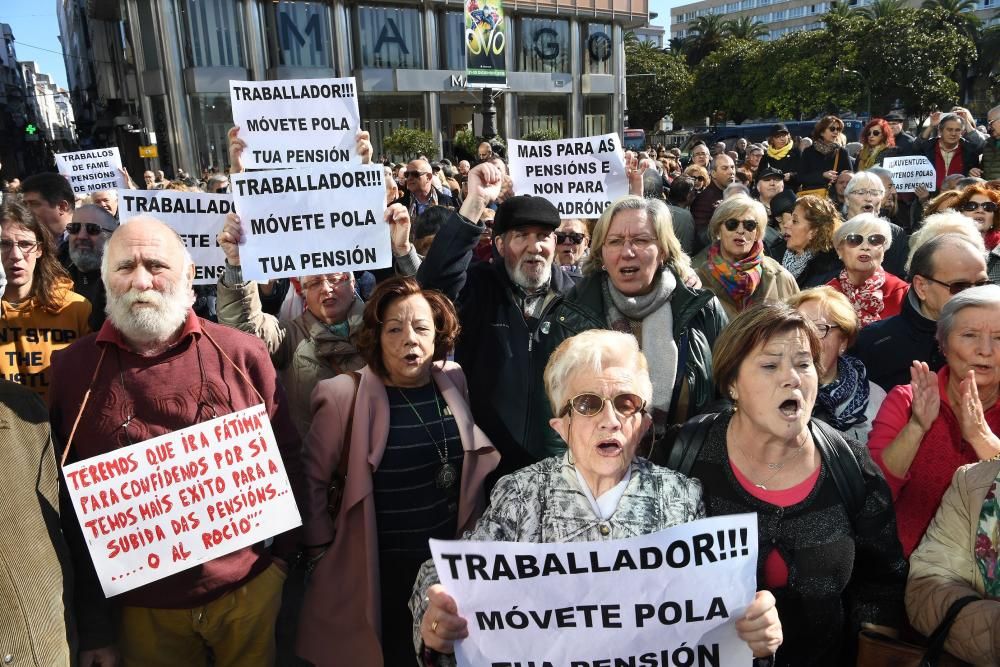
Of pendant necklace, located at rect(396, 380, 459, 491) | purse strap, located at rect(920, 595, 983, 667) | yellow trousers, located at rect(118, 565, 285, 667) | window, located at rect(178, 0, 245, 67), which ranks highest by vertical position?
window, located at rect(178, 0, 245, 67)

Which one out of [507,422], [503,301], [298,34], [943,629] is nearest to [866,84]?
[298,34]

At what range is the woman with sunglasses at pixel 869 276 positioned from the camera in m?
Result: 3.94

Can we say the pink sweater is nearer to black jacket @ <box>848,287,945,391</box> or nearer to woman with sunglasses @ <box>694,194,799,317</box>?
black jacket @ <box>848,287,945,391</box>

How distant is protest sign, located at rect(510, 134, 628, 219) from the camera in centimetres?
475

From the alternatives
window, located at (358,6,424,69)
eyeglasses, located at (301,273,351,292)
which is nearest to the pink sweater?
eyeglasses, located at (301,273,351,292)

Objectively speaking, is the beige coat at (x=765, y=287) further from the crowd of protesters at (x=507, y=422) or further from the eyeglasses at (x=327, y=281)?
the eyeglasses at (x=327, y=281)

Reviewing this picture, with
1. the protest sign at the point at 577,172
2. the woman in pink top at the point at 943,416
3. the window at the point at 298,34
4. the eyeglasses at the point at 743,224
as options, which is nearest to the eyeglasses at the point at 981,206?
the eyeglasses at the point at 743,224

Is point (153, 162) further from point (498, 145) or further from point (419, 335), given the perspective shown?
point (419, 335)

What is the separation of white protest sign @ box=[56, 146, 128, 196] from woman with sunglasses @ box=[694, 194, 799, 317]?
20.5 feet

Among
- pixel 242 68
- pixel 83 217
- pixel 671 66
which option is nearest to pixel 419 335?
pixel 83 217

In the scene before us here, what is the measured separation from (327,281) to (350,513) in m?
1.33

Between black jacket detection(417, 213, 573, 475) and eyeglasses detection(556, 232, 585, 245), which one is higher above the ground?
eyeglasses detection(556, 232, 585, 245)

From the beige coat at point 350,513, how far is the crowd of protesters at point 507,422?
10mm

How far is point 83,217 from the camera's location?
4.52 metres
